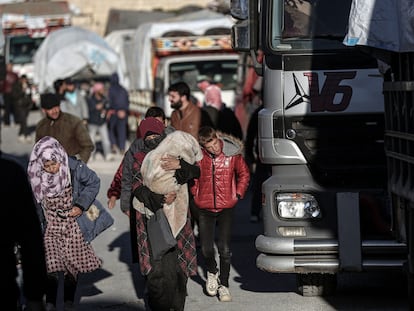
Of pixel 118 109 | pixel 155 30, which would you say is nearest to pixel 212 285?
pixel 118 109

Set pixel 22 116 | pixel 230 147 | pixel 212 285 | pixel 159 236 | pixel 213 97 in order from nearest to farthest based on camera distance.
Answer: pixel 159 236, pixel 230 147, pixel 212 285, pixel 213 97, pixel 22 116

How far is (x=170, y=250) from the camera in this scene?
938 cm

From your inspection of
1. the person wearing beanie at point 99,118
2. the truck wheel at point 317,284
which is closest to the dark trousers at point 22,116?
the person wearing beanie at point 99,118

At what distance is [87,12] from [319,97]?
51605 millimetres

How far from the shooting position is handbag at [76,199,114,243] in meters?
9.84

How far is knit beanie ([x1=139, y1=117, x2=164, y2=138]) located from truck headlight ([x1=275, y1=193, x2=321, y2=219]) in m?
1.06

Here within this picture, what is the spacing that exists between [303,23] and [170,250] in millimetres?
2072

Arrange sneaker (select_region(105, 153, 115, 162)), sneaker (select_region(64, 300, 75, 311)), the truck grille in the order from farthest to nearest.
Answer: sneaker (select_region(105, 153, 115, 162)) < sneaker (select_region(64, 300, 75, 311)) < the truck grille

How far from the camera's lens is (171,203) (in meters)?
9.37

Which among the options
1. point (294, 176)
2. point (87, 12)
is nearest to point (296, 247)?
point (294, 176)

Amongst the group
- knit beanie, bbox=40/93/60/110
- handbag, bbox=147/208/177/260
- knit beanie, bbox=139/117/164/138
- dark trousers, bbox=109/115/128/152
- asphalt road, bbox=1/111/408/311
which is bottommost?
dark trousers, bbox=109/115/128/152

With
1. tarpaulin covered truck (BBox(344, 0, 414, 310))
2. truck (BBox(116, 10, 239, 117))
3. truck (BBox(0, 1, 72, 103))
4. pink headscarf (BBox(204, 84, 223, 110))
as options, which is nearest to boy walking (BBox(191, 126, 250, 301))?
tarpaulin covered truck (BBox(344, 0, 414, 310))

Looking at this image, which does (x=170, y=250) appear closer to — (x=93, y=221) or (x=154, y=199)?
(x=154, y=199)

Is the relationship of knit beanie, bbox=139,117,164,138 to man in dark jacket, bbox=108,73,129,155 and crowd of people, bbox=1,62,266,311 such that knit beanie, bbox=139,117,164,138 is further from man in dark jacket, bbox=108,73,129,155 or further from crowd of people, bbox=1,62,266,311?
man in dark jacket, bbox=108,73,129,155
